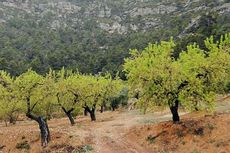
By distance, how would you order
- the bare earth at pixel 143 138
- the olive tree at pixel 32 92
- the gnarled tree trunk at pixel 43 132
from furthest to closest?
the gnarled tree trunk at pixel 43 132, the olive tree at pixel 32 92, the bare earth at pixel 143 138

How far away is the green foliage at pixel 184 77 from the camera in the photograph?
4678 centimetres

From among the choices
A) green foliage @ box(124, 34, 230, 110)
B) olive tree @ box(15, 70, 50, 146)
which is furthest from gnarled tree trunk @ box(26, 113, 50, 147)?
green foliage @ box(124, 34, 230, 110)

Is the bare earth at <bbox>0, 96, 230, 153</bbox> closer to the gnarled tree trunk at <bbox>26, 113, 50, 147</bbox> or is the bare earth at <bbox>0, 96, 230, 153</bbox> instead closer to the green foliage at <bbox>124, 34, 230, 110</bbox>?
the gnarled tree trunk at <bbox>26, 113, 50, 147</bbox>

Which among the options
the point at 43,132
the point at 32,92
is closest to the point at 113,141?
the point at 43,132

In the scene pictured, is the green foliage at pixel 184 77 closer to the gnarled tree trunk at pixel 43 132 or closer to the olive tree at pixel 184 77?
the olive tree at pixel 184 77

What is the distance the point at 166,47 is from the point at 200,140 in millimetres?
12900

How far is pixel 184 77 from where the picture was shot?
154ft

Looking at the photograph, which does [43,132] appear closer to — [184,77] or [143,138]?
[143,138]

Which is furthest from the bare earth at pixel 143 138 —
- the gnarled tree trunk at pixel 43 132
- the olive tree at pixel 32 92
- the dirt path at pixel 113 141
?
the olive tree at pixel 32 92

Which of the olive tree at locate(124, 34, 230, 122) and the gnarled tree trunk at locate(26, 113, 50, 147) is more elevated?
the olive tree at locate(124, 34, 230, 122)

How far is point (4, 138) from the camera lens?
61031 millimetres

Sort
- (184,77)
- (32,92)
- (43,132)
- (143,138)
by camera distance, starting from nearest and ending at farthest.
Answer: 1. (184,77)
2. (143,138)
3. (32,92)
4. (43,132)

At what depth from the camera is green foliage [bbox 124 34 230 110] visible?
46.8 m

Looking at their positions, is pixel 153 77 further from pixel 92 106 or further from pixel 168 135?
pixel 92 106
